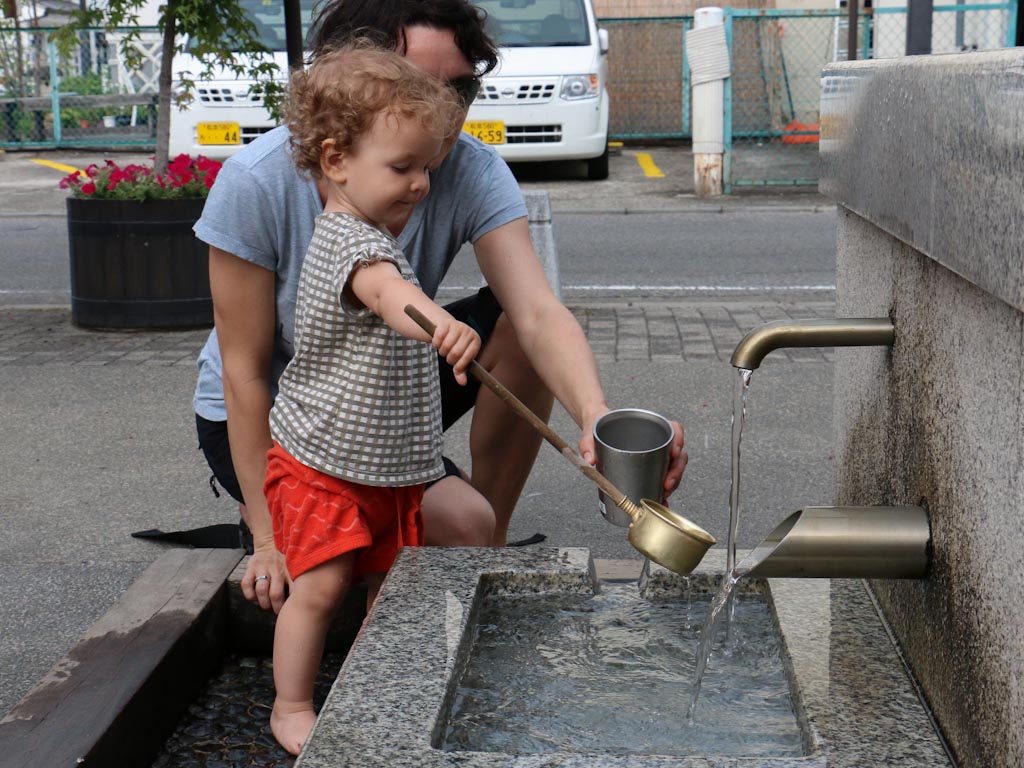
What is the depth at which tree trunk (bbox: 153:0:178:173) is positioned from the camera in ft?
22.2

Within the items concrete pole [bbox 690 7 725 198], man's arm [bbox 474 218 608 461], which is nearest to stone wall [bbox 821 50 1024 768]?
man's arm [bbox 474 218 608 461]

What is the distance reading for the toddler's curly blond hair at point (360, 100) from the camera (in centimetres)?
225

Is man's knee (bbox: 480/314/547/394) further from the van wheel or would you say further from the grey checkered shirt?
the van wheel

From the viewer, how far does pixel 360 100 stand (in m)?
2.25

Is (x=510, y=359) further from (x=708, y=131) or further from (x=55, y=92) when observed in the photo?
(x=55, y=92)

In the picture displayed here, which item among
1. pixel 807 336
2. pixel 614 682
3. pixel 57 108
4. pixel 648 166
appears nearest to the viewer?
pixel 807 336

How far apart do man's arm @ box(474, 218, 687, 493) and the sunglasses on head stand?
0.29 m

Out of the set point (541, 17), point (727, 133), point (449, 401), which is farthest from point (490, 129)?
point (449, 401)

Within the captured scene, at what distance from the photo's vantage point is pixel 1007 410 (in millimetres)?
1447

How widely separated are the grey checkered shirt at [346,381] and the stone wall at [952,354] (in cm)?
81

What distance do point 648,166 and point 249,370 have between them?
12516 millimetres

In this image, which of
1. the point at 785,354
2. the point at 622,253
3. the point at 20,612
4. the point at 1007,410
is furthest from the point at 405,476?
the point at 622,253

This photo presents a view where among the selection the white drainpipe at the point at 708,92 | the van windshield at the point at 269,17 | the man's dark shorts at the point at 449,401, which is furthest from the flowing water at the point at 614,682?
the white drainpipe at the point at 708,92

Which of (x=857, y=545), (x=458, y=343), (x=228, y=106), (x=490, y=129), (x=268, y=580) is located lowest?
(x=268, y=580)
